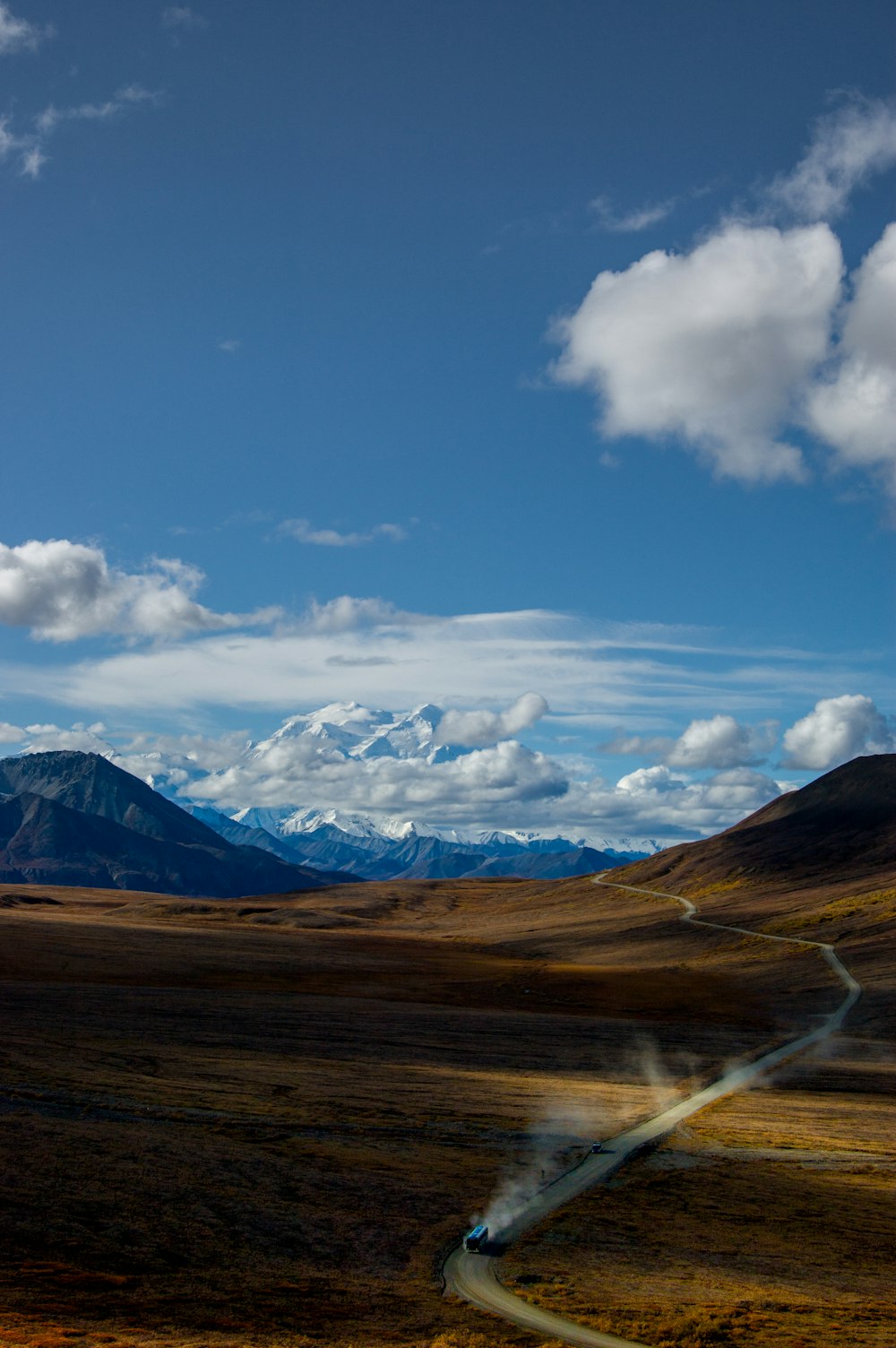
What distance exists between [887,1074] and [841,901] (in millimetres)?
93673

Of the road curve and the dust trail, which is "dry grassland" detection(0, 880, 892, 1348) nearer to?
the dust trail

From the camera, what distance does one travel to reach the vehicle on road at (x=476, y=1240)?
26.7 metres

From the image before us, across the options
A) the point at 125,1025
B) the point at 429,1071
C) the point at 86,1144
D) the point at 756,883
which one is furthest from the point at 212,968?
the point at 756,883

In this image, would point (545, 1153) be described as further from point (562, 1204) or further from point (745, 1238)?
point (745, 1238)

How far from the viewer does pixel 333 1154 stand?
33.7 meters

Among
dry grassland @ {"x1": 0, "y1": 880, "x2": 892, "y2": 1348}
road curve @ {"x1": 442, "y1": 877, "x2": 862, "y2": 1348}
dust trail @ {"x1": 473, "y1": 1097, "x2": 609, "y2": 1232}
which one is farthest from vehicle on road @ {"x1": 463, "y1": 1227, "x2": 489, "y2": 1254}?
dust trail @ {"x1": 473, "y1": 1097, "x2": 609, "y2": 1232}

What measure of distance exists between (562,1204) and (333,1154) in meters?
7.99

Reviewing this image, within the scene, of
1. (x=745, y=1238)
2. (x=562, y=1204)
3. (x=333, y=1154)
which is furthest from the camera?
(x=333, y=1154)

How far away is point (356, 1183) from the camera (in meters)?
31.2

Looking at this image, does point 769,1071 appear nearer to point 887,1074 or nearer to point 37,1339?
point 887,1074

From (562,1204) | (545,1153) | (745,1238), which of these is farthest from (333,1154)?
(745,1238)

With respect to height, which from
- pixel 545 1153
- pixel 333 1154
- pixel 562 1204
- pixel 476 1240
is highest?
pixel 333 1154

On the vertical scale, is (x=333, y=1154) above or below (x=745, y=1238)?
above

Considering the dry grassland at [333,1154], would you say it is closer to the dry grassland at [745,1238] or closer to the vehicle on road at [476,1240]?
the dry grassland at [745,1238]
